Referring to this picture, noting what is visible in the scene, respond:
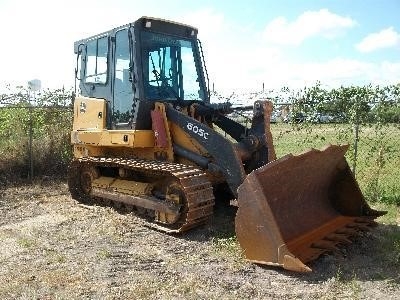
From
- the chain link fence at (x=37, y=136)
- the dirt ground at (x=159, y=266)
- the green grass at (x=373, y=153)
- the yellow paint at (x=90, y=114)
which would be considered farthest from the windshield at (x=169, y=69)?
the chain link fence at (x=37, y=136)

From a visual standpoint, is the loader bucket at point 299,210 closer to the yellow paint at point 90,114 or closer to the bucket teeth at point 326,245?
the bucket teeth at point 326,245

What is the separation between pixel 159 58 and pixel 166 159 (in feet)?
5.15

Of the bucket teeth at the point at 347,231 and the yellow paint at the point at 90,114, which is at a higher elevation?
the yellow paint at the point at 90,114

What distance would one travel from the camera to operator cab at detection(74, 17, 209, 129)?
686 centimetres

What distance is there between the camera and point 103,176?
305 inches

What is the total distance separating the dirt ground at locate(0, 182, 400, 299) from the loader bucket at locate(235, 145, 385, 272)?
196 mm

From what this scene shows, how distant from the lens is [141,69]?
6.79m

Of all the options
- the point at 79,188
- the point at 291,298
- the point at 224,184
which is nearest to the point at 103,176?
the point at 79,188

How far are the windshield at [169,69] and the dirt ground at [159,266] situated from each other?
1980mm

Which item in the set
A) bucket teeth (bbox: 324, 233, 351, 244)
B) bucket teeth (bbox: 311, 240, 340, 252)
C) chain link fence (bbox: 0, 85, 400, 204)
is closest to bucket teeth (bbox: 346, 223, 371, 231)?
bucket teeth (bbox: 324, 233, 351, 244)

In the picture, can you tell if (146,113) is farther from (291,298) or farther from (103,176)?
(291,298)

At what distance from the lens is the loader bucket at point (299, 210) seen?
4.88 metres

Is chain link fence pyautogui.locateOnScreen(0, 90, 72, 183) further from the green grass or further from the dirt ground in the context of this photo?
the green grass

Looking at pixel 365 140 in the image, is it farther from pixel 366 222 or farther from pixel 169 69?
pixel 169 69
